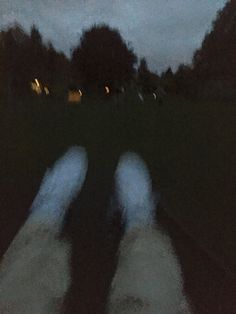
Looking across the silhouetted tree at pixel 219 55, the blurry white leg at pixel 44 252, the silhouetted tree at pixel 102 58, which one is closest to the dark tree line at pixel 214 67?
the silhouetted tree at pixel 219 55

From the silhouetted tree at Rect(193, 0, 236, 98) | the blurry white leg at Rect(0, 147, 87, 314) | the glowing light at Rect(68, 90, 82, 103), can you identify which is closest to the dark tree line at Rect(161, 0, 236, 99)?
the silhouetted tree at Rect(193, 0, 236, 98)

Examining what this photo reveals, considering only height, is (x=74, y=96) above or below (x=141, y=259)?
above

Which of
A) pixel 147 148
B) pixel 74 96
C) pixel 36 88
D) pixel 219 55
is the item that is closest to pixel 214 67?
pixel 219 55

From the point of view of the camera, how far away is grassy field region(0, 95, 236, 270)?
2.37 metres

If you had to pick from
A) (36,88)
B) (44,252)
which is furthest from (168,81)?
(44,252)

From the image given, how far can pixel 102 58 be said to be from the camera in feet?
7.65

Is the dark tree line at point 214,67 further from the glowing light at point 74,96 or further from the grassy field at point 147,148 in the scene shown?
the glowing light at point 74,96

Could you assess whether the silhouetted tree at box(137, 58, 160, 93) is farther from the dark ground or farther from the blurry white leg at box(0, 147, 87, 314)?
the blurry white leg at box(0, 147, 87, 314)

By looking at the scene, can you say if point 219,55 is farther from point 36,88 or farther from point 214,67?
point 36,88

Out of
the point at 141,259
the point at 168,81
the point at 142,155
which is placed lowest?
the point at 141,259

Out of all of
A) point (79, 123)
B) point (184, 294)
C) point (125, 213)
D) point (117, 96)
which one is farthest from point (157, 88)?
point (184, 294)

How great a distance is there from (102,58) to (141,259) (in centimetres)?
71

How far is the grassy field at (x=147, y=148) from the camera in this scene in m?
2.37

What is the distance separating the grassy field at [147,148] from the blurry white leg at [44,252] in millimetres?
38
